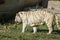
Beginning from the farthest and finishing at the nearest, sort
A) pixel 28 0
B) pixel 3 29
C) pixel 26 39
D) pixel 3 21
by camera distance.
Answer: pixel 28 0 → pixel 3 21 → pixel 3 29 → pixel 26 39

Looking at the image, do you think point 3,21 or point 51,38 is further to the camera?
point 3,21

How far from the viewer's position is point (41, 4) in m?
15.1

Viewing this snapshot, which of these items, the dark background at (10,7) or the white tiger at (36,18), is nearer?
the white tiger at (36,18)

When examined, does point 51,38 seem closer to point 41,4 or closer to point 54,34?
point 54,34

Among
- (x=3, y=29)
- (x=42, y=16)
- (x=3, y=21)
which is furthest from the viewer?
(x=3, y=21)

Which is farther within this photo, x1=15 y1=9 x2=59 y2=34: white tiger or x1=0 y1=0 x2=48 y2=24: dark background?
x1=0 y1=0 x2=48 y2=24: dark background

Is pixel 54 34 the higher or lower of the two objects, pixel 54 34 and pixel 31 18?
the lower

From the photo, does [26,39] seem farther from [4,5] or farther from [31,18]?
[4,5]

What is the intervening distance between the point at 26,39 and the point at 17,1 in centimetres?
574

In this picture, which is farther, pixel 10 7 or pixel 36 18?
pixel 10 7

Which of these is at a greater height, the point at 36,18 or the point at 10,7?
the point at 10,7

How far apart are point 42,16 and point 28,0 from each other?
5.34m

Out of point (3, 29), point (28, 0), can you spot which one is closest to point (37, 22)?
point (3, 29)

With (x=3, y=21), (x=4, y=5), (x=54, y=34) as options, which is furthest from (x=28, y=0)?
(x=54, y=34)
